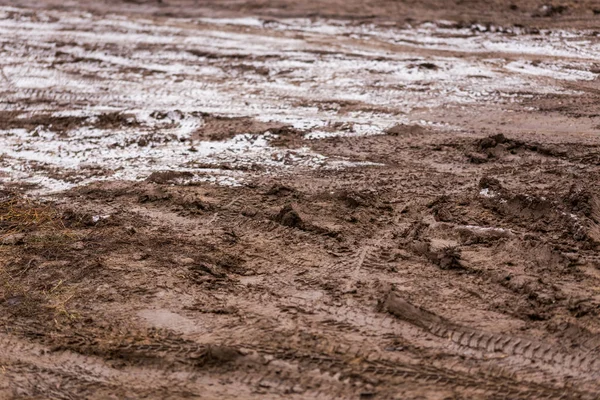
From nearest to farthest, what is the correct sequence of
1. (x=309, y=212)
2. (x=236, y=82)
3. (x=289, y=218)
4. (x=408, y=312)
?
(x=408, y=312)
(x=289, y=218)
(x=309, y=212)
(x=236, y=82)

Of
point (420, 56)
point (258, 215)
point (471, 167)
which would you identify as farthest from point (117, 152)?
point (420, 56)

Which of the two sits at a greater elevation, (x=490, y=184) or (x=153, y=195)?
(x=490, y=184)

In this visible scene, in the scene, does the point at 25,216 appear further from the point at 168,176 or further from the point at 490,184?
the point at 490,184

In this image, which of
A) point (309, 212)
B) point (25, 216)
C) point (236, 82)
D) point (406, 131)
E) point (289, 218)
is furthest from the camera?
point (236, 82)

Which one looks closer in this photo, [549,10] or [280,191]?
[280,191]

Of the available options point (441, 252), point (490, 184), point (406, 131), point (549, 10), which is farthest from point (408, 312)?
point (549, 10)

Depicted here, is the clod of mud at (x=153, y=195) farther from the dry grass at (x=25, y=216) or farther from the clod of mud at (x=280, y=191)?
the clod of mud at (x=280, y=191)

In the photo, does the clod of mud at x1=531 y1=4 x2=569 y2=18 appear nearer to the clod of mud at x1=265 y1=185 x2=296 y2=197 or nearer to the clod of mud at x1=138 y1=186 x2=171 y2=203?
the clod of mud at x1=265 y1=185 x2=296 y2=197

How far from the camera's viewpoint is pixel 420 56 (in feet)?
27.4

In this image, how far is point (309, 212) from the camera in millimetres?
5199

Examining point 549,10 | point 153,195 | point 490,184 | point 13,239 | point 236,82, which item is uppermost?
point 549,10

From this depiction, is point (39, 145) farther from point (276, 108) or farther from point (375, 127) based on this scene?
point (375, 127)

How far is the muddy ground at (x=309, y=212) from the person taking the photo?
371cm

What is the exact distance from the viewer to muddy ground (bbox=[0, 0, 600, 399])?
371cm
